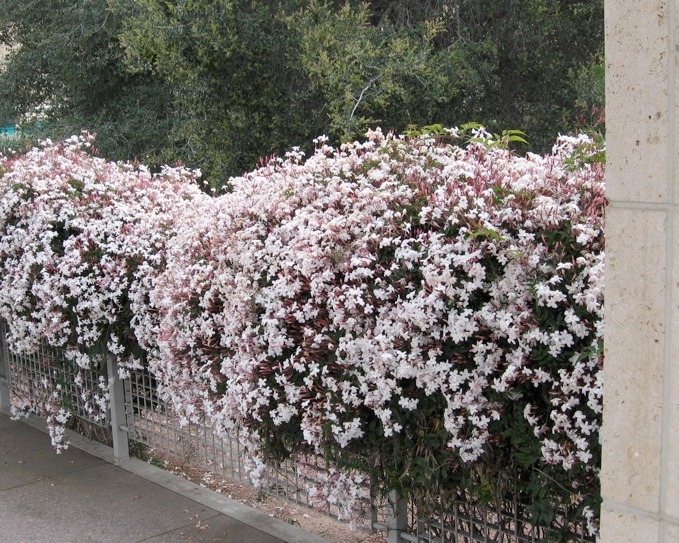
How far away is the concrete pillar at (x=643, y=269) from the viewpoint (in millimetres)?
1519

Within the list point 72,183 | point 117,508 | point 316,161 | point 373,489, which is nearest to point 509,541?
point 373,489

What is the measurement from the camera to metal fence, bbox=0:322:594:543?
3395 millimetres

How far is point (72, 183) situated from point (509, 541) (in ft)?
13.8

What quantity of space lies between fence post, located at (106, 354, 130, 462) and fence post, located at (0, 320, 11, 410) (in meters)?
1.78

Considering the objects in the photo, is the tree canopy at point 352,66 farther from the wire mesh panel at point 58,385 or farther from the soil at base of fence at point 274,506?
the soil at base of fence at point 274,506

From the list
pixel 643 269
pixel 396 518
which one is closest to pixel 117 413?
pixel 396 518

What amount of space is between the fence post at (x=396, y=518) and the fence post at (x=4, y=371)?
4494 millimetres

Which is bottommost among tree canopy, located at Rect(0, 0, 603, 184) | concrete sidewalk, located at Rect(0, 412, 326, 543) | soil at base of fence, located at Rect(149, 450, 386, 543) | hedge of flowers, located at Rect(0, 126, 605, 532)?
Result: soil at base of fence, located at Rect(149, 450, 386, 543)

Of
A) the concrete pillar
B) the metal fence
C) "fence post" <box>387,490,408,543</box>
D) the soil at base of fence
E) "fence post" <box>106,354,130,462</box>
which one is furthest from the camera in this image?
"fence post" <box>106,354,130,462</box>

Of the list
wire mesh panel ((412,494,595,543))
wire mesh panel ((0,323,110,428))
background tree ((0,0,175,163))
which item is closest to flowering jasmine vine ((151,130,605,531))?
Result: wire mesh panel ((412,494,595,543))

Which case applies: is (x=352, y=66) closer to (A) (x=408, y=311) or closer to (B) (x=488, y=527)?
(A) (x=408, y=311)

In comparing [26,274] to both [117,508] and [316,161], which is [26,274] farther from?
[316,161]

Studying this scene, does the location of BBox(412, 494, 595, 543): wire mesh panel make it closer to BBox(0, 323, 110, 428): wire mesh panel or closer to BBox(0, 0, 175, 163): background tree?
BBox(0, 323, 110, 428): wire mesh panel

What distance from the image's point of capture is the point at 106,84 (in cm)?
1452
